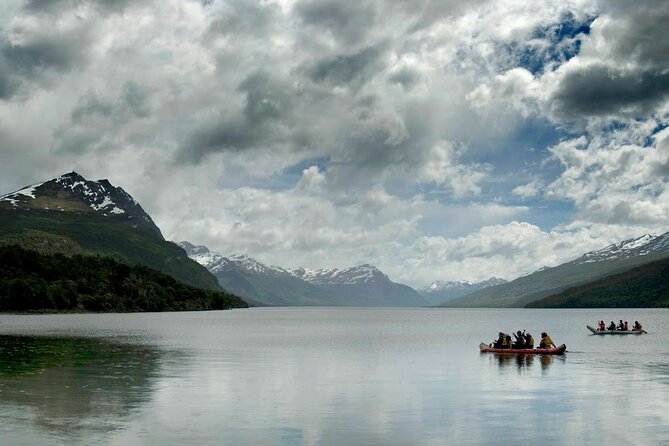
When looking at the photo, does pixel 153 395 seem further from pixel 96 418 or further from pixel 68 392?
pixel 96 418

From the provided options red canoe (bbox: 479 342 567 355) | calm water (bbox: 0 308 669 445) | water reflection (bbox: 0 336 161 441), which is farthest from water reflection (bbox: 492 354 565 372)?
water reflection (bbox: 0 336 161 441)

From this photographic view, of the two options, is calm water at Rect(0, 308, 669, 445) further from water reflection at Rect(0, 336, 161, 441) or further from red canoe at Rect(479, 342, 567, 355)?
red canoe at Rect(479, 342, 567, 355)

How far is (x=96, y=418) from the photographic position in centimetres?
4234

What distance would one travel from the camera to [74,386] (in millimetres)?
57875

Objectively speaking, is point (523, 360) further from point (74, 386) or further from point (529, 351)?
point (74, 386)

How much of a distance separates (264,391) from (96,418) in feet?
58.9

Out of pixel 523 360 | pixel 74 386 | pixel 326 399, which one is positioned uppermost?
pixel 74 386

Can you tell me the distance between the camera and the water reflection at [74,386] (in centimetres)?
4134

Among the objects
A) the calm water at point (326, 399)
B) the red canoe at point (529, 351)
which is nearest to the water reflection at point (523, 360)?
the calm water at point (326, 399)

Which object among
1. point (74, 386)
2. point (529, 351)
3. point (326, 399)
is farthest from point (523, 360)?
point (74, 386)

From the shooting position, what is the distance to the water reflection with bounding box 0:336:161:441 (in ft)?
136

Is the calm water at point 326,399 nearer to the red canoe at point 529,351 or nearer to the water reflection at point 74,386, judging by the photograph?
the water reflection at point 74,386

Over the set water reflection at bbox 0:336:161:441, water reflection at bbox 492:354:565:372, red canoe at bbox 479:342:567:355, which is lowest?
water reflection at bbox 492:354:565:372

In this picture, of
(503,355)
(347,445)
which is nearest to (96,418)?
(347,445)
